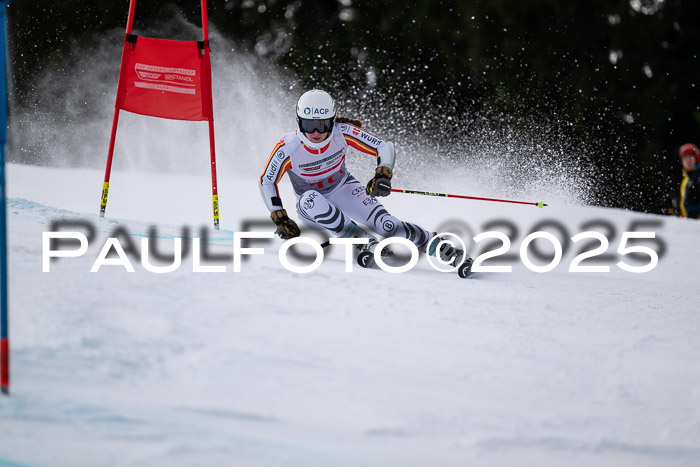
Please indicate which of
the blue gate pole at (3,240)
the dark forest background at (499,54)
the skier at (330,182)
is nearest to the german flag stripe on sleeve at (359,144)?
the skier at (330,182)

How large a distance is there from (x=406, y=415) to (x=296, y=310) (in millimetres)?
856

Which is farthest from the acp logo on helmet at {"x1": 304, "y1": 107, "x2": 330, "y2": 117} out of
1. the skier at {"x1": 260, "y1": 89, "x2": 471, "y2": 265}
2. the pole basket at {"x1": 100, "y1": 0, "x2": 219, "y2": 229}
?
the pole basket at {"x1": 100, "y1": 0, "x2": 219, "y2": 229}

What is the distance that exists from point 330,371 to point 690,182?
6527mm

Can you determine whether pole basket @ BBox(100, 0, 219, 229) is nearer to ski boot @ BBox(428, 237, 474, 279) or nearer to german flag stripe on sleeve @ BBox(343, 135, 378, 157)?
german flag stripe on sleeve @ BBox(343, 135, 378, 157)

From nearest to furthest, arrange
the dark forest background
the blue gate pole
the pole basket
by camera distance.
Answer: the blue gate pole
the pole basket
the dark forest background

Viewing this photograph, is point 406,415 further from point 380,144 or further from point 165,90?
point 165,90

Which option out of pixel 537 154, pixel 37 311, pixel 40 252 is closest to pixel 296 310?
pixel 37 311

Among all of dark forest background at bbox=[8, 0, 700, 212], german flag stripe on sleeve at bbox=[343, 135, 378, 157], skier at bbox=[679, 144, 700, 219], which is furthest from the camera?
dark forest background at bbox=[8, 0, 700, 212]

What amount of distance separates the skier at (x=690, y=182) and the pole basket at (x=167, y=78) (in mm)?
5098

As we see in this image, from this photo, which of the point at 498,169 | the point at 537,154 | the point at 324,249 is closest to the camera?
the point at 324,249

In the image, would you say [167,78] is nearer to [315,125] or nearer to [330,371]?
[315,125]

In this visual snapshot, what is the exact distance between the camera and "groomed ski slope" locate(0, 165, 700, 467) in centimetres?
260

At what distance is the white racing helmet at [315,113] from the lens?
466cm

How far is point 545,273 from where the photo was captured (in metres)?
5.29
